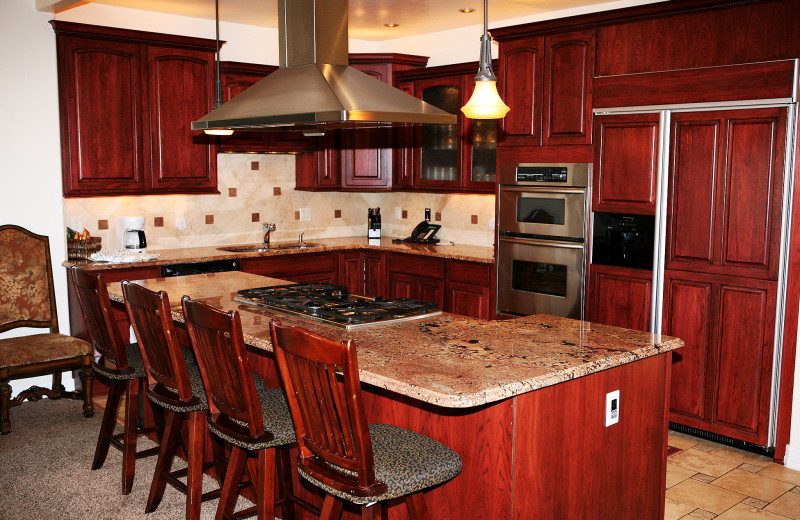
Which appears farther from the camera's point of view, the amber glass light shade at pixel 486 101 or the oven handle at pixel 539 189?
the oven handle at pixel 539 189

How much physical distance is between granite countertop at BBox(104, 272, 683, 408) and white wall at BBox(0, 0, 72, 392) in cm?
220

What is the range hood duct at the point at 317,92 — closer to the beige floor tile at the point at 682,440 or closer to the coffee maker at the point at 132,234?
the coffee maker at the point at 132,234

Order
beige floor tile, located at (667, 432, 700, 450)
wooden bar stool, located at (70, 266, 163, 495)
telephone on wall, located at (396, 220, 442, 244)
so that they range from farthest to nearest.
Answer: telephone on wall, located at (396, 220, 442, 244)
beige floor tile, located at (667, 432, 700, 450)
wooden bar stool, located at (70, 266, 163, 495)

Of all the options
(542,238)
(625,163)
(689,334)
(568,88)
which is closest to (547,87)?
(568,88)

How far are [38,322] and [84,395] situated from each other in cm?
61

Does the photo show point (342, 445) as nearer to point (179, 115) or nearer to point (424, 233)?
point (179, 115)

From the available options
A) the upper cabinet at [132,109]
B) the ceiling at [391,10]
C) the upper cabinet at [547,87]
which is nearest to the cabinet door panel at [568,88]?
the upper cabinet at [547,87]

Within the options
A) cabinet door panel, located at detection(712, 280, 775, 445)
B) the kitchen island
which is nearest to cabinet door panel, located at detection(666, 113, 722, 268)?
cabinet door panel, located at detection(712, 280, 775, 445)

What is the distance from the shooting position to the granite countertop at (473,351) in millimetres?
2201

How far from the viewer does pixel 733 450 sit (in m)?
4.22

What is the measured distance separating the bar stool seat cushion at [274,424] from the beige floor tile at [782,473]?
264 centimetres

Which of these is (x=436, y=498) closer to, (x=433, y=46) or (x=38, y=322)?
(x=38, y=322)

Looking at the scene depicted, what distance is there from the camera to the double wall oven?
15.6ft

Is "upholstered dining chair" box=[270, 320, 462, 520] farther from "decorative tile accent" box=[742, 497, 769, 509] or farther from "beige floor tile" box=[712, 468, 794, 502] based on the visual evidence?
"beige floor tile" box=[712, 468, 794, 502]
